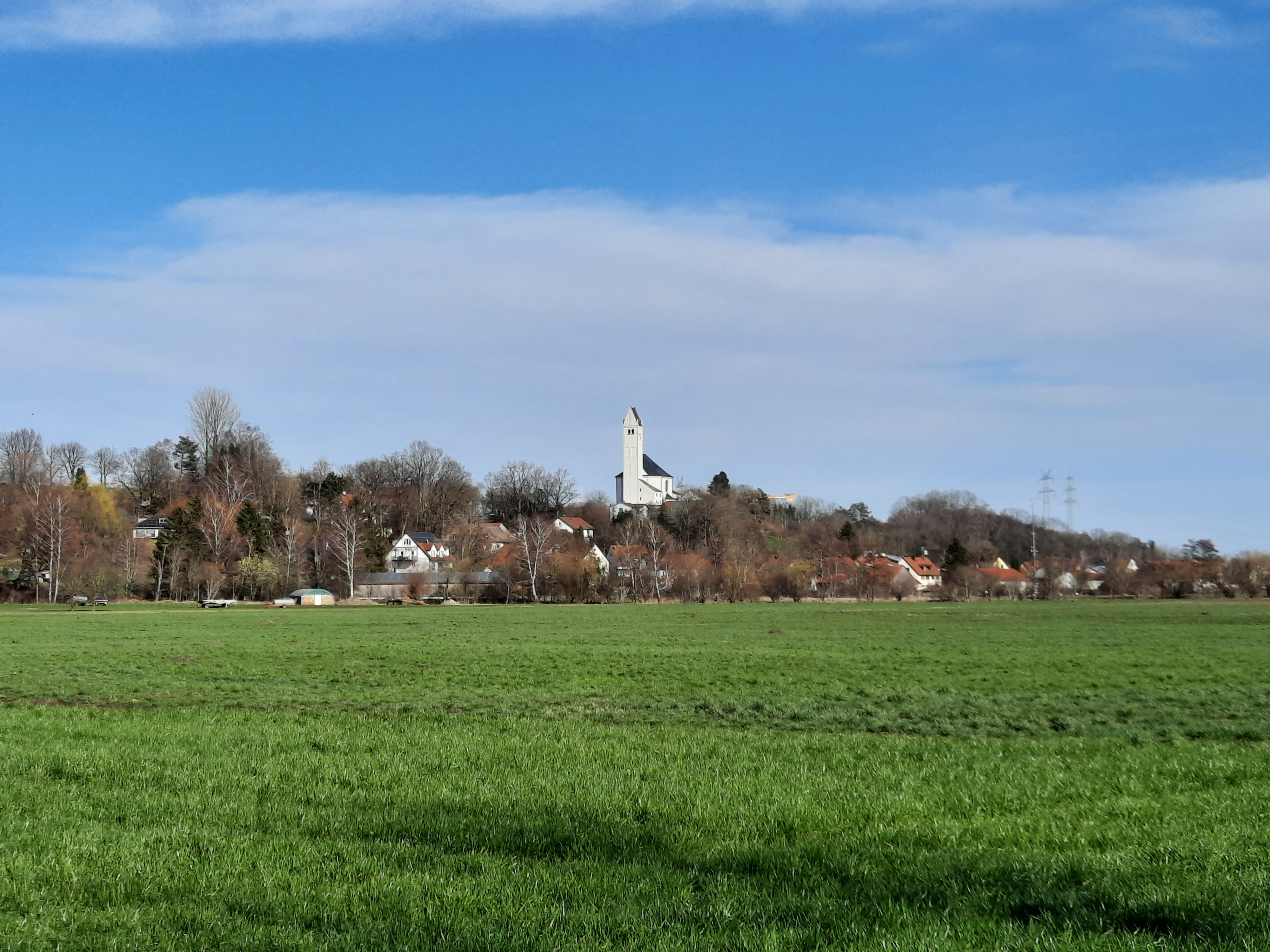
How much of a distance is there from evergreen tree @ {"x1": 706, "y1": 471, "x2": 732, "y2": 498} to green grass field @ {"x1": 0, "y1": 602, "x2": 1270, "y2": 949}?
161 metres

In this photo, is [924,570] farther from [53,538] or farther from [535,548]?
[53,538]

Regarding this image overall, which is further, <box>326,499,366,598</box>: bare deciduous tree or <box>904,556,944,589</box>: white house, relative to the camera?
<box>904,556,944,589</box>: white house

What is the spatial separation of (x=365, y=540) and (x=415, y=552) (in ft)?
71.7

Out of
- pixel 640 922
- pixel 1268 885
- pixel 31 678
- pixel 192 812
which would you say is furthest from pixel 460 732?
pixel 31 678

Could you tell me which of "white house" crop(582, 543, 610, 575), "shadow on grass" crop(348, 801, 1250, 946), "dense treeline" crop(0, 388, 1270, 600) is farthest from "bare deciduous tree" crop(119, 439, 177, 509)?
"shadow on grass" crop(348, 801, 1250, 946)

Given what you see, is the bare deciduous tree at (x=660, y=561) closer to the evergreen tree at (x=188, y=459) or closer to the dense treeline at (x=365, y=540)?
the dense treeline at (x=365, y=540)

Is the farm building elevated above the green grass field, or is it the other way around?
the green grass field

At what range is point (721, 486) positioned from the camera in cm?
19450

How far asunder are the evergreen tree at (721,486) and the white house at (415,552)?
177ft

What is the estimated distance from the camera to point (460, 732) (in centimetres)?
1538

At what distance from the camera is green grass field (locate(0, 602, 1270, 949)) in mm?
6500

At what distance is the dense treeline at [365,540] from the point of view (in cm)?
11281

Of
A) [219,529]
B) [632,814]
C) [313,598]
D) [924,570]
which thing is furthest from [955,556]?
[632,814]

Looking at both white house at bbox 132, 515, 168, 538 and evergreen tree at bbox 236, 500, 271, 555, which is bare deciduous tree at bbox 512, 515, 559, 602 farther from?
white house at bbox 132, 515, 168, 538
